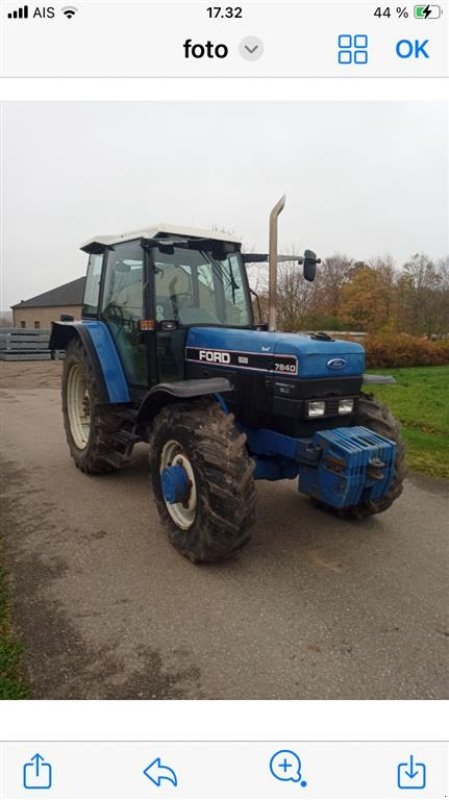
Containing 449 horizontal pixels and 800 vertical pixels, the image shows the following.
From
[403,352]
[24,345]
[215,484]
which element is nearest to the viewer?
[215,484]

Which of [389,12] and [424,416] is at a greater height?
[389,12]

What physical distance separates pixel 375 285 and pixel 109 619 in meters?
31.4

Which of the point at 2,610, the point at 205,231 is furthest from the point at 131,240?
the point at 2,610

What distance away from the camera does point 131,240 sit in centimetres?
484

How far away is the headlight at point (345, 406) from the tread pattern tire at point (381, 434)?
17 centimetres

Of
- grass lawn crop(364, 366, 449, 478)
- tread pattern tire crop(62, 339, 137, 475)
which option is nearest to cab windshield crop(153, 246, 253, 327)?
tread pattern tire crop(62, 339, 137, 475)

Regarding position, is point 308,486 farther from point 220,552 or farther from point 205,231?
point 205,231

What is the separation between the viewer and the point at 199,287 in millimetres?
4734

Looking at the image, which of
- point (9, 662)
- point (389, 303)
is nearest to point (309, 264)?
point (9, 662)

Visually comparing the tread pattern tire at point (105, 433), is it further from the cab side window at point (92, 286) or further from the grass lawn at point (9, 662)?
the grass lawn at point (9, 662)

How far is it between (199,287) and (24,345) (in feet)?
63.1

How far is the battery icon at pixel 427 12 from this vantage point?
2307mm

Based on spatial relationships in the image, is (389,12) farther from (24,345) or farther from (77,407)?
(24,345)

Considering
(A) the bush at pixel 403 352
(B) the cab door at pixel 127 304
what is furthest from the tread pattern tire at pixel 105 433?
(A) the bush at pixel 403 352
